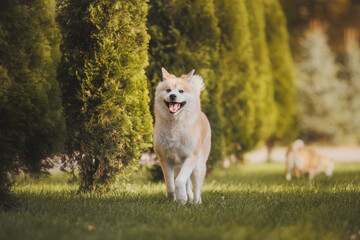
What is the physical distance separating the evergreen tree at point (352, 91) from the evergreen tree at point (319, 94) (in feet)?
1.98

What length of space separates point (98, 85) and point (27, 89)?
148cm

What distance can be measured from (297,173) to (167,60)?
157 inches

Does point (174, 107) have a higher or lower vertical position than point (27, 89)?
lower

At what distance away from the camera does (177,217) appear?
12.4 feet

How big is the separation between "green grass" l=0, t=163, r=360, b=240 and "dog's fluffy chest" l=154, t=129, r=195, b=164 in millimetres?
586

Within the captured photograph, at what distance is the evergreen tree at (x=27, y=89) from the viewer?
12.3ft

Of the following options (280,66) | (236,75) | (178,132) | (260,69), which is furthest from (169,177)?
(280,66)

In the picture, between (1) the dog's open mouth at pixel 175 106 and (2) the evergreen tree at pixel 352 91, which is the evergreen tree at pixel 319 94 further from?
(1) the dog's open mouth at pixel 175 106

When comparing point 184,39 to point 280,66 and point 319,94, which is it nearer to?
point 280,66

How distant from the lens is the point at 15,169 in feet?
13.5

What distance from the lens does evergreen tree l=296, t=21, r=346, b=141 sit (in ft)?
59.9

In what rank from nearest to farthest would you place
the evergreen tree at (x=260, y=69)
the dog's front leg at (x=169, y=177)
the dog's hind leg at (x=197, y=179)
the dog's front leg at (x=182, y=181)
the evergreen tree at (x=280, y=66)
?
the dog's front leg at (x=182, y=181) → the dog's front leg at (x=169, y=177) → the dog's hind leg at (x=197, y=179) → the evergreen tree at (x=260, y=69) → the evergreen tree at (x=280, y=66)

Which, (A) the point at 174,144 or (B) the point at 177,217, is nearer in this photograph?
(B) the point at 177,217

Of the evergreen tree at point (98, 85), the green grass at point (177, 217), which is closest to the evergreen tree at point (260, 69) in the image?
the green grass at point (177, 217)
